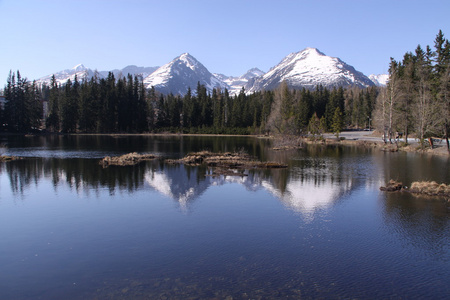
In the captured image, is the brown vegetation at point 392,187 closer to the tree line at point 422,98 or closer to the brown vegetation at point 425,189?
the brown vegetation at point 425,189

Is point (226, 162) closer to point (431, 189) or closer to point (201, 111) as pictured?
point (431, 189)

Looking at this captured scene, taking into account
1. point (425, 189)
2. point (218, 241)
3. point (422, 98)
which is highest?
point (422, 98)

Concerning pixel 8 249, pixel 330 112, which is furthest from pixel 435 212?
pixel 330 112

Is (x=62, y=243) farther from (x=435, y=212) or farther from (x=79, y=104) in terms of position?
(x=79, y=104)

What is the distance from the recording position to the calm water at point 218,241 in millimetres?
11125

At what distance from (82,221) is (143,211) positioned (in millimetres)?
3479

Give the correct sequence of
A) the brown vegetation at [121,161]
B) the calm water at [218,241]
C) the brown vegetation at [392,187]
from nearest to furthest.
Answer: the calm water at [218,241], the brown vegetation at [392,187], the brown vegetation at [121,161]

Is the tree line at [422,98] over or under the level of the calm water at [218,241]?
over

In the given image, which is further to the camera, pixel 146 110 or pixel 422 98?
pixel 146 110

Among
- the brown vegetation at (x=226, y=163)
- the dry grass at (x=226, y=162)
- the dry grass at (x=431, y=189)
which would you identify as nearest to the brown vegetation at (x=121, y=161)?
the brown vegetation at (x=226, y=163)

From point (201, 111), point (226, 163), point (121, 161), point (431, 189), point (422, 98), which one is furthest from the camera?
point (201, 111)

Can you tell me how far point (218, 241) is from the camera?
15.1 meters

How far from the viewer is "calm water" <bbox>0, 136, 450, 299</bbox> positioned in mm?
11125

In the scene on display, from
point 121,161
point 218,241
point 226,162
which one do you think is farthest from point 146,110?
point 218,241
